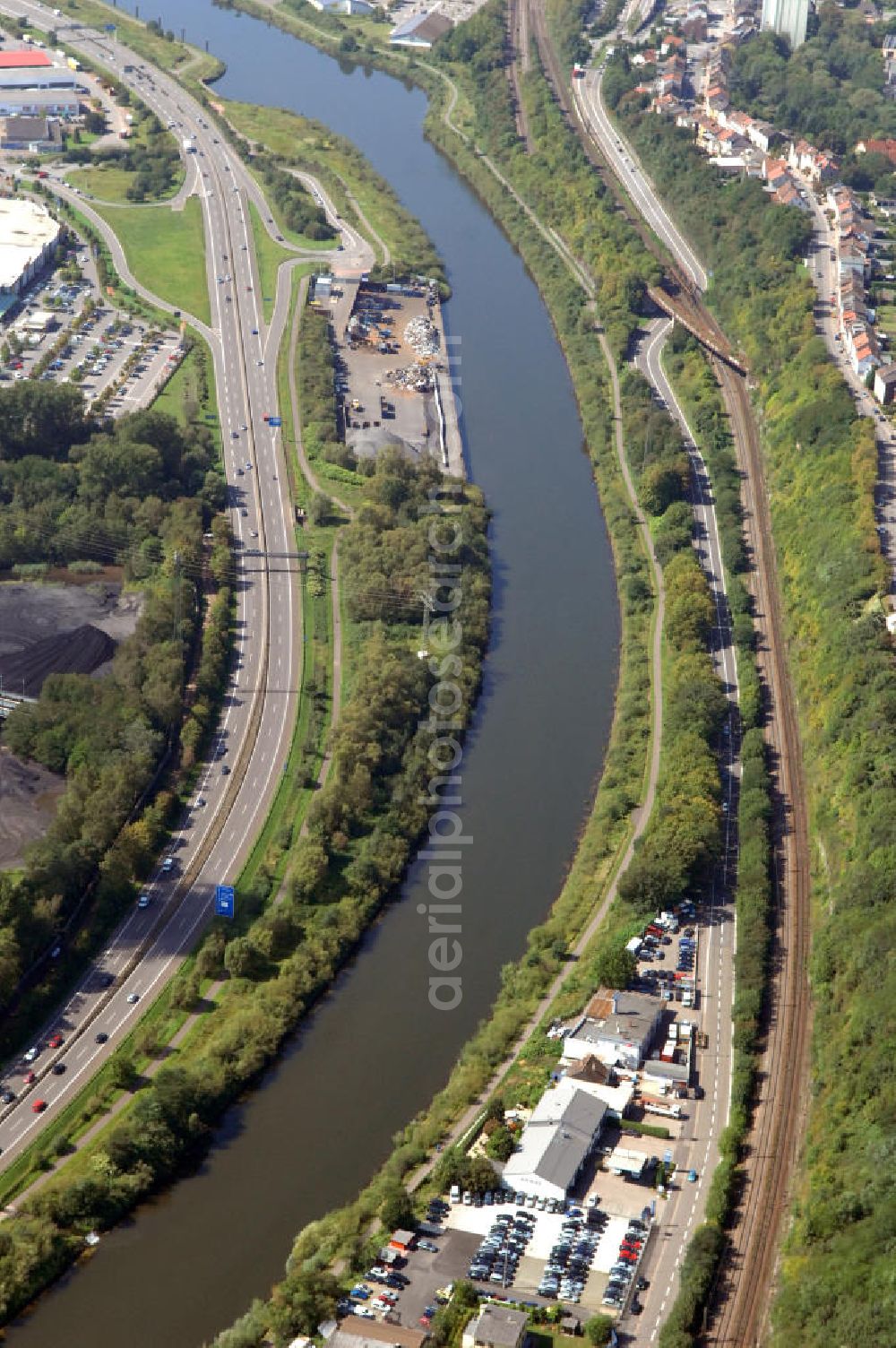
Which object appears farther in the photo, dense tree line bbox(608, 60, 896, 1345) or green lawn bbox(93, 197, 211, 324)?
green lawn bbox(93, 197, 211, 324)

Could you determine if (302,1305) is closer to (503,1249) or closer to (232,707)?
(503,1249)

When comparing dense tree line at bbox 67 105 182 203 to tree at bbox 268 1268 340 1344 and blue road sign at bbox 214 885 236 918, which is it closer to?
blue road sign at bbox 214 885 236 918

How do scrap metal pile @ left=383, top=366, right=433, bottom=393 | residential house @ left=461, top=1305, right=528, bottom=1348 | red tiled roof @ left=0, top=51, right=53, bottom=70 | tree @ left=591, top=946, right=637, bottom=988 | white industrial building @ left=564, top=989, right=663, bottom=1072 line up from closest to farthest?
residential house @ left=461, top=1305, right=528, bottom=1348 → white industrial building @ left=564, top=989, right=663, bottom=1072 → tree @ left=591, top=946, right=637, bottom=988 → scrap metal pile @ left=383, top=366, right=433, bottom=393 → red tiled roof @ left=0, top=51, right=53, bottom=70

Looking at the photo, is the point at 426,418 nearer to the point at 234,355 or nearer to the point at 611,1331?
the point at 234,355

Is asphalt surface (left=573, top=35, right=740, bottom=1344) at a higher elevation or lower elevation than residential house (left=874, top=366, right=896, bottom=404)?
lower

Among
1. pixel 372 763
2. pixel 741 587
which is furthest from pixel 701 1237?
pixel 741 587

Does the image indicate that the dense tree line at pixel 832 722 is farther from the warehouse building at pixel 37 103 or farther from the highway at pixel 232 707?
the warehouse building at pixel 37 103

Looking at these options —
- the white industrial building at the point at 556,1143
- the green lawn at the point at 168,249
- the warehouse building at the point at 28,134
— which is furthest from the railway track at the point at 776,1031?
the warehouse building at the point at 28,134

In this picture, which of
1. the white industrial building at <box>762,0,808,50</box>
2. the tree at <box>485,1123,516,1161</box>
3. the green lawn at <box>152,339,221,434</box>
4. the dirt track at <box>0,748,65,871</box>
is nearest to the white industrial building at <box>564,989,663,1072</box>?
the tree at <box>485,1123,516,1161</box>

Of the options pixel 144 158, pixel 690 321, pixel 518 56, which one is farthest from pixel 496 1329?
pixel 518 56
